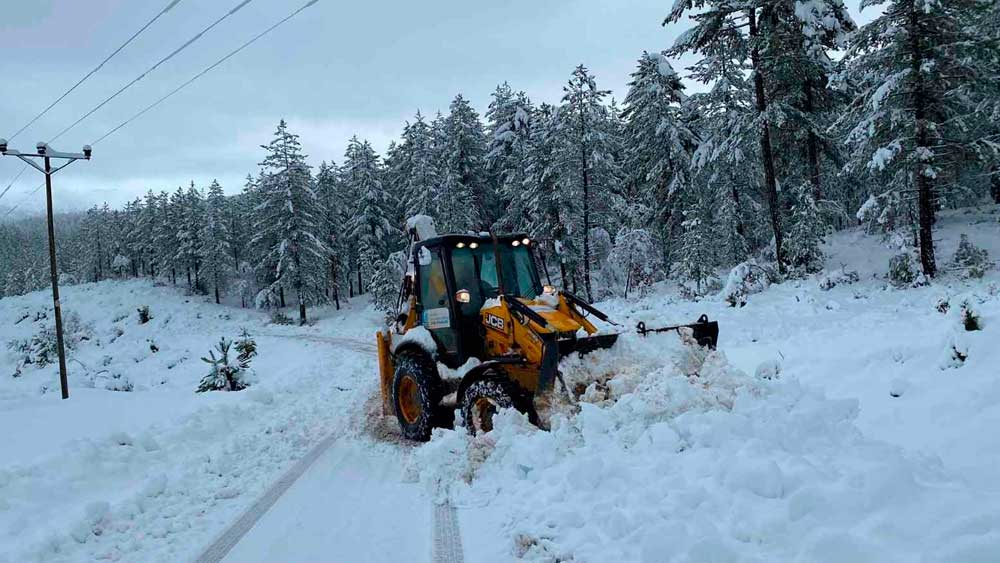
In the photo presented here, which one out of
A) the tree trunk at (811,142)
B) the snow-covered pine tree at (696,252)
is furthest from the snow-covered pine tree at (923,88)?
the snow-covered pine tree at (696,252)

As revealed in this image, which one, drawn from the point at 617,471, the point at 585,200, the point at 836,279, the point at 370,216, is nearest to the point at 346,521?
the point at 617,471

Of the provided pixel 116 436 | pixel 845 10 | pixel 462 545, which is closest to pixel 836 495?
pixel 462 545

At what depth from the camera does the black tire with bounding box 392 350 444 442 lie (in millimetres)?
7207

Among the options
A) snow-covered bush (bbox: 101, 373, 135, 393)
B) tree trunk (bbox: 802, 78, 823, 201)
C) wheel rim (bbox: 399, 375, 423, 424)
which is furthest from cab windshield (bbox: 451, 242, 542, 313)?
tree trunk (bbox: 802, 78, 823, 201)

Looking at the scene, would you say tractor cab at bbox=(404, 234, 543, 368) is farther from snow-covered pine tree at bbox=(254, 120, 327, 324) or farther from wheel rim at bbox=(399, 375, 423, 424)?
snow-covered pine tree at bbox=(254, 120, 327, 324)

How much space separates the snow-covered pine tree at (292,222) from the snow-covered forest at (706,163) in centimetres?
13

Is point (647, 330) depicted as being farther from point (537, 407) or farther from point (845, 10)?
point (845, 10)

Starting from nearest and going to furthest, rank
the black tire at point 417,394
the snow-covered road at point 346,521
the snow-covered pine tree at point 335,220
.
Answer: the snow-covered road at point 346,521, the black tire at point 417,394, the snow-covered pine tree at point 335,220

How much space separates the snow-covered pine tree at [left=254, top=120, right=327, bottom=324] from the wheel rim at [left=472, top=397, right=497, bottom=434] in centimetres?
3419

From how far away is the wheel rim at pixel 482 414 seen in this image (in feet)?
20.6

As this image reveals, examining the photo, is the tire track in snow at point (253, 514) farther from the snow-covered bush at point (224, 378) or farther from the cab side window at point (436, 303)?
the snow-covered bush at point (224, 378)

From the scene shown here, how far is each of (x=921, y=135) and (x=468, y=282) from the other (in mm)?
14915

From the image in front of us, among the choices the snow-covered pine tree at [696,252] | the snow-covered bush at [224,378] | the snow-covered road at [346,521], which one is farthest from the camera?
the snow-covered pine tree at [696,252]

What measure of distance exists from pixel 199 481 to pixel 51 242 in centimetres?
1448
